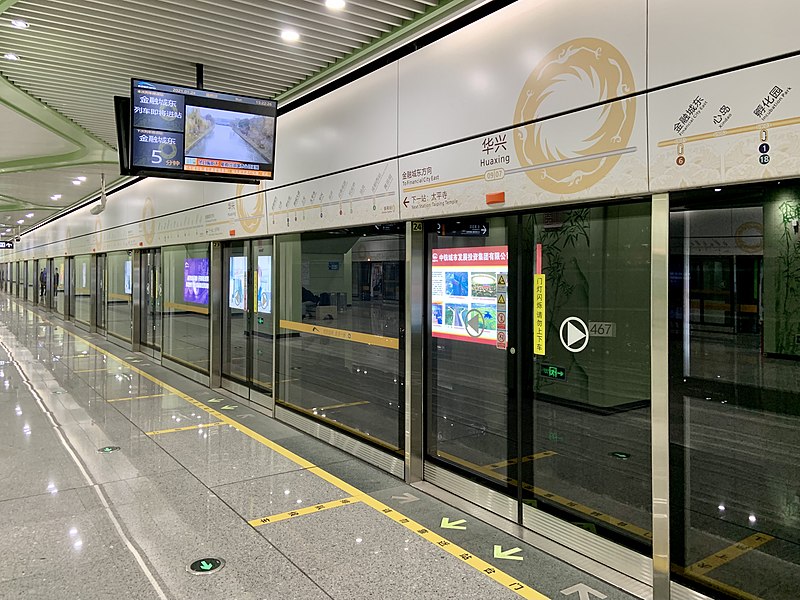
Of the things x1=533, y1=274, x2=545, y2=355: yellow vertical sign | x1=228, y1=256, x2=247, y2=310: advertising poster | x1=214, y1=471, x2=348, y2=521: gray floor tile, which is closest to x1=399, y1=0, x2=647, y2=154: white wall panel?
x1=533, y1=274, x2=545, y2=355: yellow vertical sign

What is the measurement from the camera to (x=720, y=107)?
2.66 metres

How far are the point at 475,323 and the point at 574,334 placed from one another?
0.84m

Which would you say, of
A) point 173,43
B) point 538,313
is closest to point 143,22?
point 173,43

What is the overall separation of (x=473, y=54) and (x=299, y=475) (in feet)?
11.5

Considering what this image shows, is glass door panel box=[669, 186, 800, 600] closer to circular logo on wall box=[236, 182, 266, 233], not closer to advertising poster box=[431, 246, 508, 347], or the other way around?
advertising poster box=[431, 246, 508, 347]

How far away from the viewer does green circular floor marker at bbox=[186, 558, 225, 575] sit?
328cm

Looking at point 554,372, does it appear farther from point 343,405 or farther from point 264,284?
point 264,284

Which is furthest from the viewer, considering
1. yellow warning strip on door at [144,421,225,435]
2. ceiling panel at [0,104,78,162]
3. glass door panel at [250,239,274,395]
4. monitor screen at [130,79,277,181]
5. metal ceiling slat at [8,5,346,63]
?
ceiling panel at [0,104,78,162]

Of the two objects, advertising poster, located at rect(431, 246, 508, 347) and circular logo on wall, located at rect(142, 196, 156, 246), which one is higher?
circular logo on wall, located at rect(142, 196, 156, 246)

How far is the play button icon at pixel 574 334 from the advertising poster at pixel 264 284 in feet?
14.6

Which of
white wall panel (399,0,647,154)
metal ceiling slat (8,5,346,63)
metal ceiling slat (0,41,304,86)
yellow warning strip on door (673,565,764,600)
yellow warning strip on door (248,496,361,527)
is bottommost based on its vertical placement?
yellow warning strip on door (248,496,361,527)

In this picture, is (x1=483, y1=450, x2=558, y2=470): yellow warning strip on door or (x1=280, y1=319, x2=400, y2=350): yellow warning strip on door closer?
(x1=483, y1=450, x2=558, y2=470): yellow warning strip on door

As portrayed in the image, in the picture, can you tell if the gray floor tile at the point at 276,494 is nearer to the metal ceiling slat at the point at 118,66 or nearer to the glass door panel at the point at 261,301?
the glass door panel at the point at 261,301

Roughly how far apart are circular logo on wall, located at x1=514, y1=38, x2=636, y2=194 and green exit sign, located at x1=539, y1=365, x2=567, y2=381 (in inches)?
44.4
